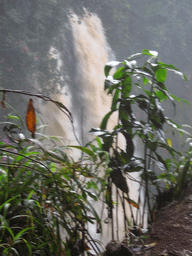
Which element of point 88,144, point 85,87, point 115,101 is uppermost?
point 85,87

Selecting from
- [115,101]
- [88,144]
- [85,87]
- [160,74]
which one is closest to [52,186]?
[88,144]

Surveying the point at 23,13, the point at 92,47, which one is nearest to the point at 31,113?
the point at 23,13

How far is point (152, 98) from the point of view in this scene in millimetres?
1030

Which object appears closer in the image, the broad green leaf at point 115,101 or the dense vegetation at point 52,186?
the dense vegetation at point 52,186

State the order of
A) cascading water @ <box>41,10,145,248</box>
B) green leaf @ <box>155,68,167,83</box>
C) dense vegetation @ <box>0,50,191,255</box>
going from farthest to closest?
cascading water @ <box>41,10,145,248</box> < green leaf @ <box>155,68,167,83</box> < dense vegetation @ <box>0,50,191,255</box>

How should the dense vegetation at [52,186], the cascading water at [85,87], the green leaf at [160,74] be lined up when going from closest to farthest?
1. the dense vegetation at [52,186]
2. the green leaf at [160,74]
3. the cascading water at [85,87]

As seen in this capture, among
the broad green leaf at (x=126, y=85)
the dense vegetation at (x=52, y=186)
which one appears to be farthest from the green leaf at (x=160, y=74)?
the broad green leaf at (x=126, y=85)

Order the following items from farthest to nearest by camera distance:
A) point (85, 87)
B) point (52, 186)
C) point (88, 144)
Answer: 1. point (85, 87)
2. point (88, 144)
3. point (52, 186)

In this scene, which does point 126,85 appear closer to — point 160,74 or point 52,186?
point 160,74

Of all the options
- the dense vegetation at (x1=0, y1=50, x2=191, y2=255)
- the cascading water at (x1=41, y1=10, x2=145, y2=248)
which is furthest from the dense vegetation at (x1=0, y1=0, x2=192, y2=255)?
the cascading water at (x1=41, y1=10, x2=145, y2=248)

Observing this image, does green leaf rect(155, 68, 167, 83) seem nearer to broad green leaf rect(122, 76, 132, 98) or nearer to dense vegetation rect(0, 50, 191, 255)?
dense vegetation rect(0, 50, 191, 255)

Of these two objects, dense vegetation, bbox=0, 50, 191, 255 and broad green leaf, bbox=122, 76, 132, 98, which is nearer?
dense vegetation, bbox=0, 50, 191, 255

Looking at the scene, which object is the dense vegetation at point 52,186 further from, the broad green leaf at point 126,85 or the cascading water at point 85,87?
the cascading water at point 85,87

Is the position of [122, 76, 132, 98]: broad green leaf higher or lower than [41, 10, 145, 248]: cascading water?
lower
